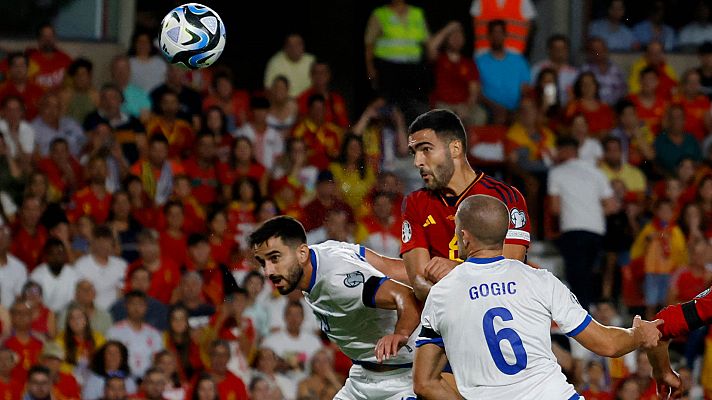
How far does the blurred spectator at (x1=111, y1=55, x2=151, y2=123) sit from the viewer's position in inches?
571

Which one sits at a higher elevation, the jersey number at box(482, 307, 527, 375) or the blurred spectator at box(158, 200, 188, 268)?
the jersey number at box(482, 307, 527, 375)

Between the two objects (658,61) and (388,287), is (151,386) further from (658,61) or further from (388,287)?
(658,61)

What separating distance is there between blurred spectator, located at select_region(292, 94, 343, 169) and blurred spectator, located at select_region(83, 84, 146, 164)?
5.60 ft

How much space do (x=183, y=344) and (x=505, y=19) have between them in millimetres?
5516

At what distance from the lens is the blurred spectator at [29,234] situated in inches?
510

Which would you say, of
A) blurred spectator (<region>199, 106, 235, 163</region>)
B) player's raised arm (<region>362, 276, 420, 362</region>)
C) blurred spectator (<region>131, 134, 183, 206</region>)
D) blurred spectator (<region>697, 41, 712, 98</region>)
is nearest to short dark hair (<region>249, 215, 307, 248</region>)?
player's raised arm (<region>362, 276, 420, 362</region>)

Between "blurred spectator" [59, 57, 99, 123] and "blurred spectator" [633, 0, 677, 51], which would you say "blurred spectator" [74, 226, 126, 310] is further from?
"blurred spectator" [633, 0, 677, 51]

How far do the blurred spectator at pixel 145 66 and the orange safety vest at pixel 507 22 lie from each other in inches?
139

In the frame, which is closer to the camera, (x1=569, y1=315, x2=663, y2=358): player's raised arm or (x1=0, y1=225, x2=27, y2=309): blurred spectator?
(x1=569, y1=315, x2=663, y2=358): player's raised arm

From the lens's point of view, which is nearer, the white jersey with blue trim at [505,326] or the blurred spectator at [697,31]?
the white jersey with blue trim at [505,326]

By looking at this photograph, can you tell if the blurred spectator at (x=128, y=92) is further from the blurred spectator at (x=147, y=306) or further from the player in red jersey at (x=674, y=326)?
the player in red jersey at (x=674, y=326)

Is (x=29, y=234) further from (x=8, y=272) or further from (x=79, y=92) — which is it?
(x=79, y=92)

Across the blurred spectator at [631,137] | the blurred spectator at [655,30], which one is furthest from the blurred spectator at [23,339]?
the blurred spectator at [655,30]

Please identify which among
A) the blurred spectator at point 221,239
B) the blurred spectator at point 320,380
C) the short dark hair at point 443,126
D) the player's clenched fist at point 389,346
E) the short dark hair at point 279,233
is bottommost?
the blurred spectator at point 320,380
